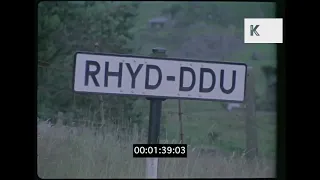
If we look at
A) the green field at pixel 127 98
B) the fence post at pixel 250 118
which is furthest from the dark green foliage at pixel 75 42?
the fence post at pixel 250 118

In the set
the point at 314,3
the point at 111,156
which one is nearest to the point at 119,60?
the point at 111,156

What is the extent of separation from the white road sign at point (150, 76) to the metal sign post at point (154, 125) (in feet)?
0.14

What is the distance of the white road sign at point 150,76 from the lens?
2.87 metres

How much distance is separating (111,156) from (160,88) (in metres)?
0.55

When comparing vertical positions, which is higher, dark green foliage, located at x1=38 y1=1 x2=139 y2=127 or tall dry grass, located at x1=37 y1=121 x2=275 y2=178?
dark green foliage, located at x1=38 y1=1 x2=139 y2=127

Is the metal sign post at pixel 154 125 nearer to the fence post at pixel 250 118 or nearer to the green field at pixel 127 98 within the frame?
the green field at pixel 127 98

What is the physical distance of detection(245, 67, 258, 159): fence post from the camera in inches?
117

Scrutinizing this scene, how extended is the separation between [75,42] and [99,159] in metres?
0.78

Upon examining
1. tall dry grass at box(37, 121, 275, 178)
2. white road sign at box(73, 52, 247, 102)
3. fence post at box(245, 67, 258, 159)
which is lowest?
tall dry grass at box(37, 121, 275, 178)

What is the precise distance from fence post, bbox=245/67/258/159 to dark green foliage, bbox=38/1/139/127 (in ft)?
2.49

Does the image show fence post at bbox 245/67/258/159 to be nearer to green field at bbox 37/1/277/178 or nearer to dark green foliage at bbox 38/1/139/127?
green field at bbox 37/1/277/178
